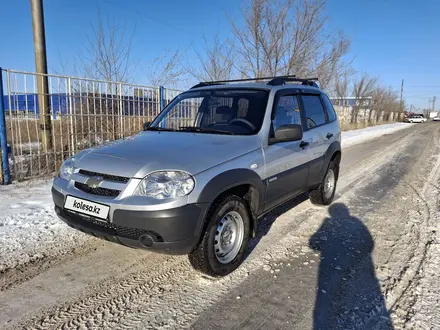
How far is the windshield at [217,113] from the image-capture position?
144 inches

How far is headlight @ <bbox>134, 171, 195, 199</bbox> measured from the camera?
2.63m

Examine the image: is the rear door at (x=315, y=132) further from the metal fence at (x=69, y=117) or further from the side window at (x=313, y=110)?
the metal fence at (x=69, y=117)

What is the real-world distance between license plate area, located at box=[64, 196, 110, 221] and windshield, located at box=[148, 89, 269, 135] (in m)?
1.48

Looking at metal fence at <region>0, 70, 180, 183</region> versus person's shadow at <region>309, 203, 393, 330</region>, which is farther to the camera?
metal fence at <region>0, 70, 180, 183</region>

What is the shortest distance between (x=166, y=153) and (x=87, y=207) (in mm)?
834

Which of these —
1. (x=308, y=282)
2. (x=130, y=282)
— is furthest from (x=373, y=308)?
(x=130, y=282)

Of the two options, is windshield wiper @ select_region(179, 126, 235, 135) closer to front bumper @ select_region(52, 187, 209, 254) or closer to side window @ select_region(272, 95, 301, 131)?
side window @ select_region(272, 95, 301, 131)

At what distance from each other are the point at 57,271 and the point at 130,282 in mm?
792

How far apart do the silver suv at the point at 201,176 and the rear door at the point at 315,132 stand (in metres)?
0.04

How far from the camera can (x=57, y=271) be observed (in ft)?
10.4

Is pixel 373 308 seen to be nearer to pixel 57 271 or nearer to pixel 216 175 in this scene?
pixel 216 175

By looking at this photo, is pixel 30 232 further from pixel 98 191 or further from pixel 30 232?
pixel 98 191

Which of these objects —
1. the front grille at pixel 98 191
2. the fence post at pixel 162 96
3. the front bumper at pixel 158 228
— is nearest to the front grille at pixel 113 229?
the front bumper at pixel 158 228

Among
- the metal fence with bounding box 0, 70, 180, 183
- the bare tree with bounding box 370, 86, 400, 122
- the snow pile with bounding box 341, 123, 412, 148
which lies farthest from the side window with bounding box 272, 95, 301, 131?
the bare tree with bounding box 370, 86, 400, 122
